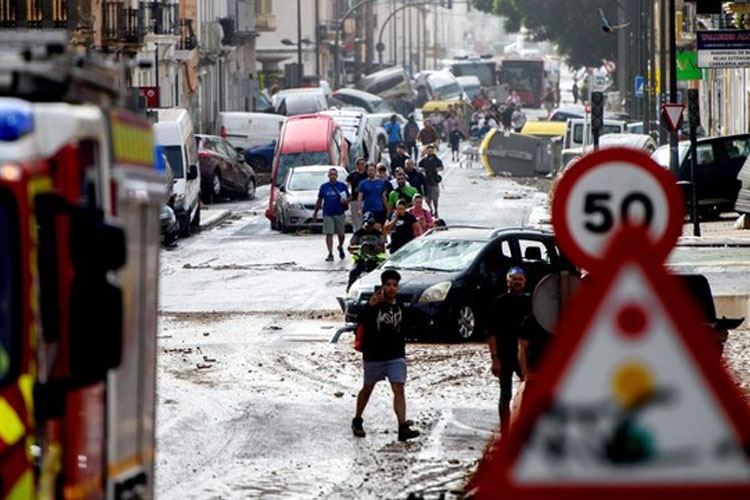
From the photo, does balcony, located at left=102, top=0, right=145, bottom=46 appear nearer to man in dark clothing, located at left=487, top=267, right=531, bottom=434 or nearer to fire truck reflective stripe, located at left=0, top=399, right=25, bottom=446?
man in dark clothing, located at left=487, top=267, right=531, bottom=434

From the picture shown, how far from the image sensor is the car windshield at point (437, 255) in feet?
82.7

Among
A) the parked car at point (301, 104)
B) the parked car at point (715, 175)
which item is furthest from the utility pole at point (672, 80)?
the parked car at point (301, 104)

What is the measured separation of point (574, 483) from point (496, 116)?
80800mm

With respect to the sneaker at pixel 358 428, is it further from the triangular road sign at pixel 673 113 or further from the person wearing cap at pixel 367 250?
the triangular road sign at pixel 673 113

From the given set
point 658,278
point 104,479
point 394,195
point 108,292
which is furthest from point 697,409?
point 394,195

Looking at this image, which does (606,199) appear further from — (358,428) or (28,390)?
(358,428)

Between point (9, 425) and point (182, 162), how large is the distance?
3488cm

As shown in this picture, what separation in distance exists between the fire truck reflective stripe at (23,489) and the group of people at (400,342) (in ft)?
28.6

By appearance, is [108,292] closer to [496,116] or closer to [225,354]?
[225,354]

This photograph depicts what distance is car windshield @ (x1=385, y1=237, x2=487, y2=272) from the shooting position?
25.2 meters

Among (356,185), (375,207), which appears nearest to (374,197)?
(375,207)

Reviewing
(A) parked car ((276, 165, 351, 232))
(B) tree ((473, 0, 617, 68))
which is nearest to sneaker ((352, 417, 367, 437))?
(A) parked car ((276, 165, 351, 232))

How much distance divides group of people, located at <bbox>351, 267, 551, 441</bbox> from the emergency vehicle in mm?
7691

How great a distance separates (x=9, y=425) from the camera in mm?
7211
